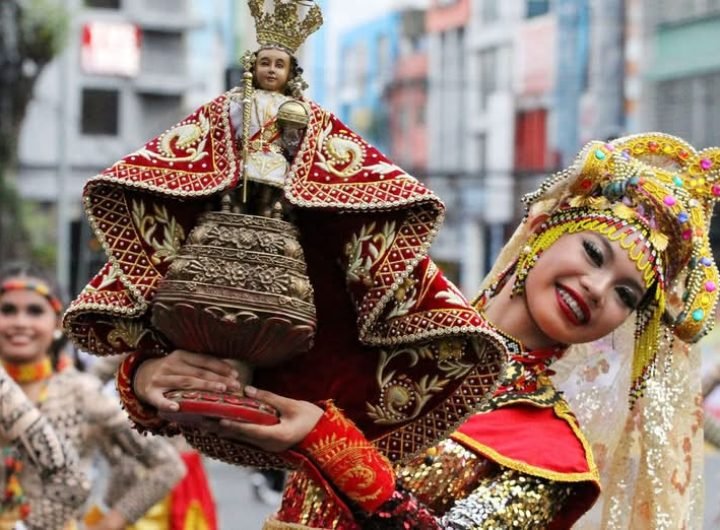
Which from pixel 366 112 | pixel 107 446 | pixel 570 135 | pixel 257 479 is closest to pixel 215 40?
pixel 366 112

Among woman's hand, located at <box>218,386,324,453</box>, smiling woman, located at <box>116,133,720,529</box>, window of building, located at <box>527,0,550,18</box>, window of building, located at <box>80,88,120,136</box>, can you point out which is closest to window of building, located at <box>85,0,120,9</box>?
window of building, located at <box>80,88,120,136</box>

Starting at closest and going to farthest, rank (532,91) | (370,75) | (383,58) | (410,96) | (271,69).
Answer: (271,69)
(532,91)
(410,96)
(370,75)
(383,58)

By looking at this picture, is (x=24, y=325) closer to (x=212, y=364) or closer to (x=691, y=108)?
(x=212, y=364)

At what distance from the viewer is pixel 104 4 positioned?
113 ft

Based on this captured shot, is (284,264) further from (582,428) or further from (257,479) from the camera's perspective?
(257,479)

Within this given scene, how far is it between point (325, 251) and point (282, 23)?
40 cm

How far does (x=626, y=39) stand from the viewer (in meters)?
29.5

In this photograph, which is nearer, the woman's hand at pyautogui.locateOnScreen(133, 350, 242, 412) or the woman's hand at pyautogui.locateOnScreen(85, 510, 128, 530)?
the woman's hand at pyautogui.locateOnScreen(133, 350, 242, 412)

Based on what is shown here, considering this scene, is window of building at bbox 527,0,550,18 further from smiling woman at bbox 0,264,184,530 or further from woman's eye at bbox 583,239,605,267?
woman's eye at bbox 583,239,605,267

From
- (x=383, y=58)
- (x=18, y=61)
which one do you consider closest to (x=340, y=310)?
(x=18, y=61)

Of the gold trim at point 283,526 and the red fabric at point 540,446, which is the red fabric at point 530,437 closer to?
the red fabric at point 540,446

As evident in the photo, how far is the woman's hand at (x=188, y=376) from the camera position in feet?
9.60

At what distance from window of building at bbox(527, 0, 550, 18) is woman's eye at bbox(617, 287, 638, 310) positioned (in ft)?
93.7

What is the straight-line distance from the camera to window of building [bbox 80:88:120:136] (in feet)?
115
